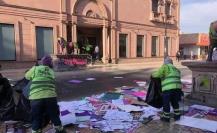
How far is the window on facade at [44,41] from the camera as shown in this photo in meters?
24.1

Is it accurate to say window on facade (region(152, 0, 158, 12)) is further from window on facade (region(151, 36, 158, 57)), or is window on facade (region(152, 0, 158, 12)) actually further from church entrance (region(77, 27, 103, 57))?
church entrance (region(77, 27, 103, 57))

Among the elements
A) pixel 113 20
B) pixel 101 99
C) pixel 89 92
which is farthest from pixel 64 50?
pixel 101 99

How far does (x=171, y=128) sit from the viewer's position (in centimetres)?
678

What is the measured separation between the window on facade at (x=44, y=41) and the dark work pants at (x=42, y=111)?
18.8m

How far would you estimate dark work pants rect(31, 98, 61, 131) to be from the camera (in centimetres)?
566

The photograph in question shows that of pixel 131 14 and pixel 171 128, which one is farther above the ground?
pixel 131 14

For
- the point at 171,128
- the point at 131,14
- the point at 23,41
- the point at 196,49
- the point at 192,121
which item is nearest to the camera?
the point at 171,128

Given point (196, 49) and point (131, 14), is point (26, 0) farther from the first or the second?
point (196, 49)

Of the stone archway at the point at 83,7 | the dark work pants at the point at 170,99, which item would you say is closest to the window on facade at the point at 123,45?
the stone archway at the point at 83,7

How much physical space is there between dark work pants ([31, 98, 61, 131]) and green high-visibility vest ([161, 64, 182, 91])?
271 centimetres

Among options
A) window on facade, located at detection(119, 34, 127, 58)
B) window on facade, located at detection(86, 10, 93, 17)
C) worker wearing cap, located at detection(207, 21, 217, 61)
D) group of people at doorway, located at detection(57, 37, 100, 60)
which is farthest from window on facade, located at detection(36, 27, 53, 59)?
worker wearing cap, located at detection(207, 21, 217, 61)

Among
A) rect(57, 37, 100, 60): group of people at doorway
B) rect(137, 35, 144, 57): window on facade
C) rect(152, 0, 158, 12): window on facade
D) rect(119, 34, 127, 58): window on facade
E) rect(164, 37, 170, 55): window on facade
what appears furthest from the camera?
rect(164, 37, 170, 55): window on facade

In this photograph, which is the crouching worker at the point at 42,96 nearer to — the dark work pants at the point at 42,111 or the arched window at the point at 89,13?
the dark work pants at the point at 42,111

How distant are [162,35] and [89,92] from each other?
28.2 meters
